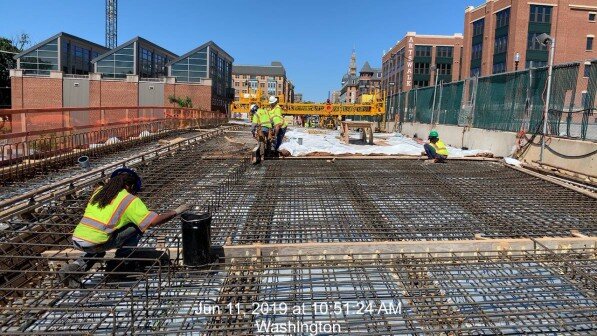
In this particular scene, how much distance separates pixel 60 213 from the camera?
5.17m

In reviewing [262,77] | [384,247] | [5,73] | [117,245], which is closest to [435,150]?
[384,247]

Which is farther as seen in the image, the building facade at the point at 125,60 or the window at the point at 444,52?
the window at the point at 444,52

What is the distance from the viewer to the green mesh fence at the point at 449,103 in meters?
15.5

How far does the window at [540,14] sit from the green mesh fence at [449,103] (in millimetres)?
36631

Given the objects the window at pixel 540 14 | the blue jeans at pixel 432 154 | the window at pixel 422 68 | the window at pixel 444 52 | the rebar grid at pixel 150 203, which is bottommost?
the rebar grid at pixel 150 203

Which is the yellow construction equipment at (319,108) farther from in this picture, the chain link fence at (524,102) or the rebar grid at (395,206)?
the rebar grid at (395,206)

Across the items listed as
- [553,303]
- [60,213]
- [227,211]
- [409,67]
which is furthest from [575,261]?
[409,67]

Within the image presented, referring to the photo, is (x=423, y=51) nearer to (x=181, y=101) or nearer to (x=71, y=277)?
(x=181, y=101)

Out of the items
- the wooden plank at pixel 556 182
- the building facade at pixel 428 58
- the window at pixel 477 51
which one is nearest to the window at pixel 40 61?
the building facade at pixel 428 58

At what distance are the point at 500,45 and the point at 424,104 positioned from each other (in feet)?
116

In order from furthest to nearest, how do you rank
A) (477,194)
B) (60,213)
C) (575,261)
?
(477,194)
(60,213)
(575,261)

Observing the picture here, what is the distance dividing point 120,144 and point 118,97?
36.1m

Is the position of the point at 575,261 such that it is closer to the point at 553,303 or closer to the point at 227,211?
the point at 553,303

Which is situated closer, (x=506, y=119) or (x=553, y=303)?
(x=553, y=303)
